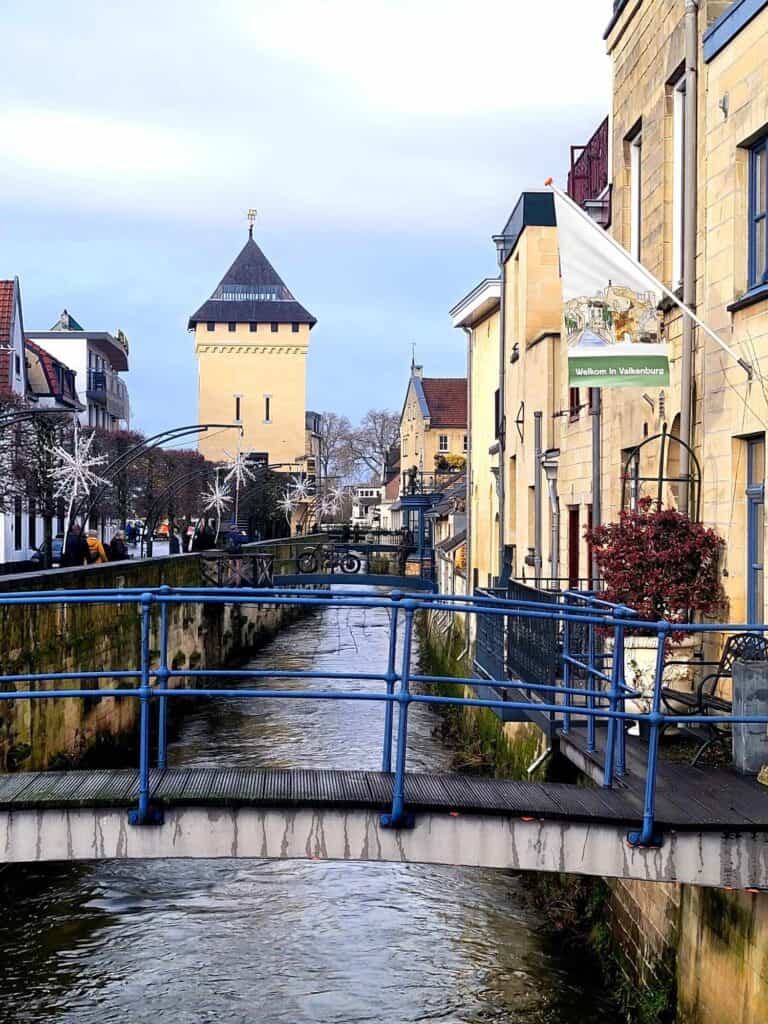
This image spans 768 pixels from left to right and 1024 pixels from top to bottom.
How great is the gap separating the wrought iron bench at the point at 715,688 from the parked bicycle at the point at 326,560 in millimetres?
31641

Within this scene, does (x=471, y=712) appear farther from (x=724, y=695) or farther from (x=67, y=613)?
(x=724, y=695)

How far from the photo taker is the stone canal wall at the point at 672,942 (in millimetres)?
7535

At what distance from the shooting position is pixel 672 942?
29.6 feet

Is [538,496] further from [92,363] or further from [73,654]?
[92,363]

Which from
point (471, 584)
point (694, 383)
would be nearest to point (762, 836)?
point (694, 383)

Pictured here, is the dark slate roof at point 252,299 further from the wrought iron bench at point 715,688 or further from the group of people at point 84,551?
the wrought iron bench at point 715,688

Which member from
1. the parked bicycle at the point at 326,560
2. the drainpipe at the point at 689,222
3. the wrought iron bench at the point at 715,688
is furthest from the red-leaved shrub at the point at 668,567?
the parked bicycle at the point at 326,560

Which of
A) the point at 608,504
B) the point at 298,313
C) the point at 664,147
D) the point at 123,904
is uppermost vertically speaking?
the point at 298,313

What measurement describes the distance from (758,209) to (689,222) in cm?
129

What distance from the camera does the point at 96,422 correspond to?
3066 inches

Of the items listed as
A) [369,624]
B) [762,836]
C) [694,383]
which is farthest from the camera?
[369,624]

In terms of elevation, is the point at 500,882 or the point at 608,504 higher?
the point at 608,504

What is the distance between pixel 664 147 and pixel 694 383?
2.35m

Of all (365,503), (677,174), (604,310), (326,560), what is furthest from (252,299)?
(604,310)
